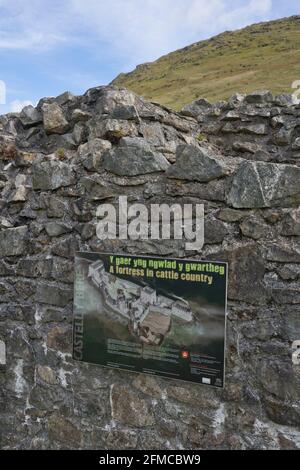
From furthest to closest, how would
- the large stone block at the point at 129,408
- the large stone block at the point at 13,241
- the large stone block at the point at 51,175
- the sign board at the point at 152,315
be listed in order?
the large stone block at the point at 13,241 < the large stone block at the point at 51,175 < the large stone block at the point at 129,408 < the sign board at the point at 152,315

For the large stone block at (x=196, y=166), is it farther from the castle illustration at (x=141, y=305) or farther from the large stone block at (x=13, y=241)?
the large stone block at (x=13, y=241)

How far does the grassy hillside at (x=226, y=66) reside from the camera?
81.0ft

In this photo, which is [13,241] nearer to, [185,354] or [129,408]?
[129,408]

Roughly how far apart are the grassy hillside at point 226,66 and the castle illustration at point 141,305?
17.9 metres

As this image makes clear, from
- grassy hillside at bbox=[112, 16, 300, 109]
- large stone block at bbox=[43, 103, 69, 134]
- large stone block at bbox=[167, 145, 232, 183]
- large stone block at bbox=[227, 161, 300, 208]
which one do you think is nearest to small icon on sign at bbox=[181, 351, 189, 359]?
large stone block at bbox=[227, 161, 300, 208]

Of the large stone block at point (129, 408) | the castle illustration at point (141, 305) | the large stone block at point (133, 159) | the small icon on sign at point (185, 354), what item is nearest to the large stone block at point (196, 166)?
the large stone block at point (133, 159)

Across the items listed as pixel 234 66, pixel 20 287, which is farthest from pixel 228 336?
pixel 234 66

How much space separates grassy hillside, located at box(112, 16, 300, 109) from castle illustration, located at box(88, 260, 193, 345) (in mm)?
17927

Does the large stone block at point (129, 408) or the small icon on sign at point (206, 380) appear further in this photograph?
the large stone block at point (129, 408)

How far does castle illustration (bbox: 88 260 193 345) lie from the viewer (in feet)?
11.6

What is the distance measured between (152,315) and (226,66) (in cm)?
3882

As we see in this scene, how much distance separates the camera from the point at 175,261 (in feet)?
11.5

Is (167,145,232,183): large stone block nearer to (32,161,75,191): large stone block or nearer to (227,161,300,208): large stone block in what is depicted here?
(227,161,300,208): large stone block

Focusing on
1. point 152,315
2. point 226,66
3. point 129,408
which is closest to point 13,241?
point 152,315
